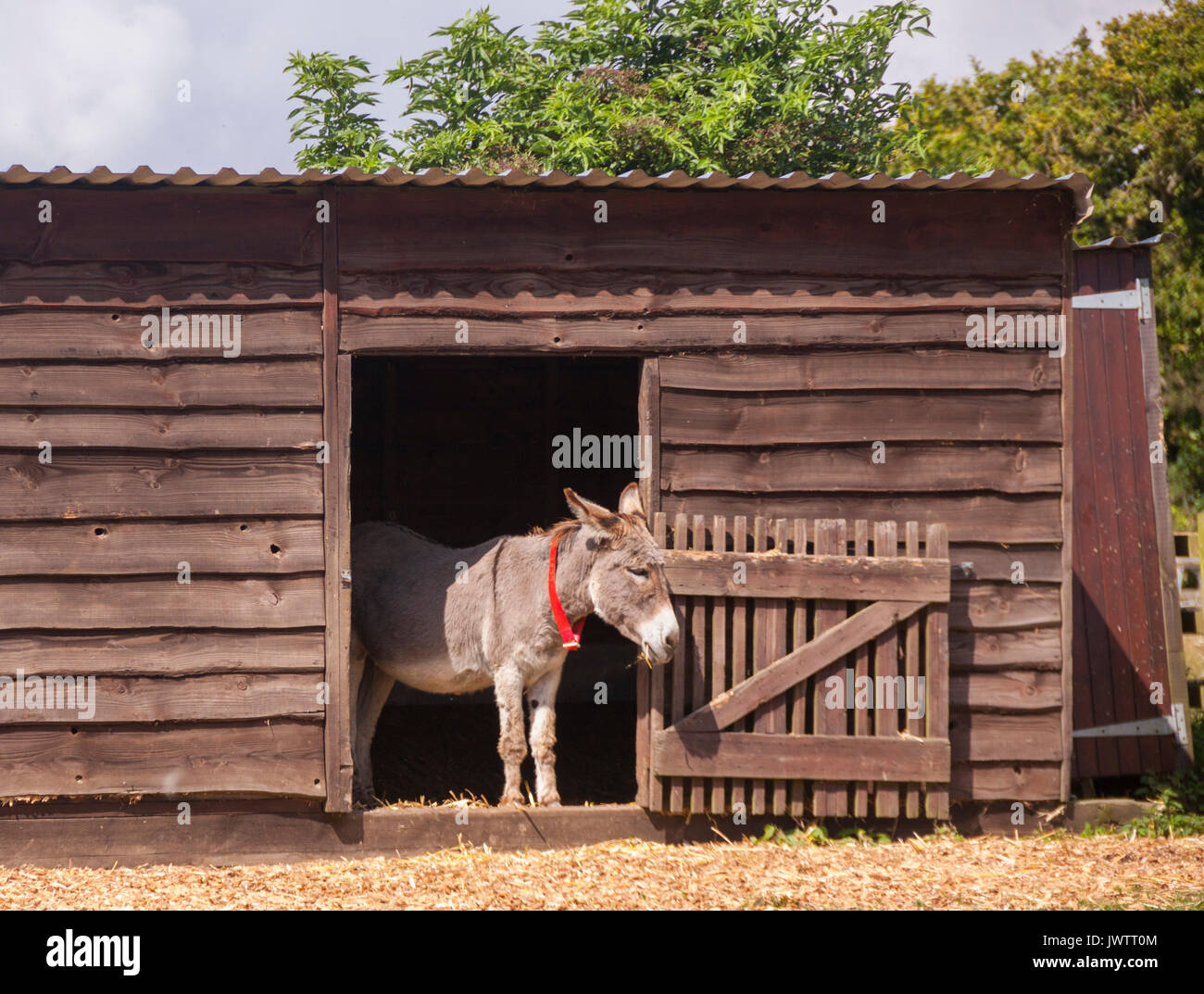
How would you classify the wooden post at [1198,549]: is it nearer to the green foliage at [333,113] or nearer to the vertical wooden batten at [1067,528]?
the vertical wooden batten at [1067,528]

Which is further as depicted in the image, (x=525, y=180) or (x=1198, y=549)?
(x=1198, y=549)

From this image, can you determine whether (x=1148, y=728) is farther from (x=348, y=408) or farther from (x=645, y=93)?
(x=645, y=93)

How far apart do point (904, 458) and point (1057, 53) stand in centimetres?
2349

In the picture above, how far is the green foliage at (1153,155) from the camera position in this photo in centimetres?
2216

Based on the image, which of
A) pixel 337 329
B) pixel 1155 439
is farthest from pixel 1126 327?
pixel 337 329

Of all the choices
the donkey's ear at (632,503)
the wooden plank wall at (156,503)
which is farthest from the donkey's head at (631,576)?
the wooden plank wall at (156,503)

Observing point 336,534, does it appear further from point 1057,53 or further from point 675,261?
point 1057,53

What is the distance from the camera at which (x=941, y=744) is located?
6.83m

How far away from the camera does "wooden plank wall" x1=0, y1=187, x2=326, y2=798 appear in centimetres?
669

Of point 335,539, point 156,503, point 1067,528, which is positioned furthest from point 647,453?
point 156,503

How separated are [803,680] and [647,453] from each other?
1.68 m

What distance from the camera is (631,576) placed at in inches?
268

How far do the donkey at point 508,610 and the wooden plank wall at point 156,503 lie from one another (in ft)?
4.27

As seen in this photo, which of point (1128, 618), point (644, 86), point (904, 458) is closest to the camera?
point (904, 458)
